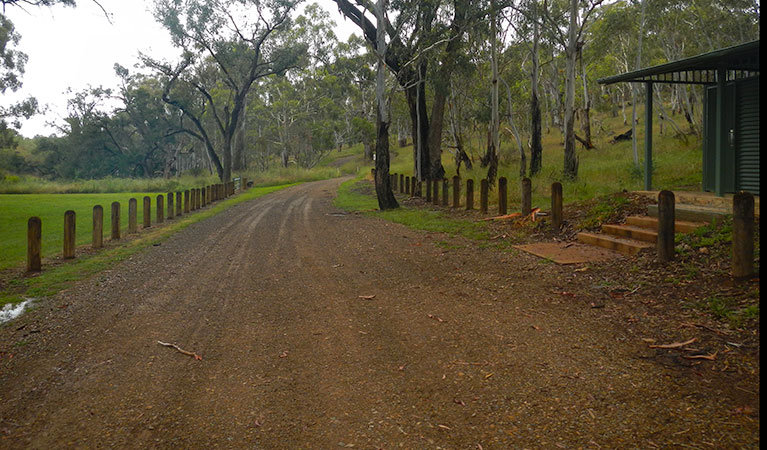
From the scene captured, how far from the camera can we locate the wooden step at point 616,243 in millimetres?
8078

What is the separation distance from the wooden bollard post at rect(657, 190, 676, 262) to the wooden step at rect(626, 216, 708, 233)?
1027 millimetres

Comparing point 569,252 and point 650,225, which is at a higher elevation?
point 650,225

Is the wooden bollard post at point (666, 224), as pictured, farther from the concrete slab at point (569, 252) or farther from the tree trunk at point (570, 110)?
the tree trunk at point (570, 110)

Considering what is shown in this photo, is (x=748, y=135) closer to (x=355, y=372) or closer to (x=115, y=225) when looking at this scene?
(x=355, y=372)

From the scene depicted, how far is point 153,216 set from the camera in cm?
2128

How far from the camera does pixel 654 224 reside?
348 inches

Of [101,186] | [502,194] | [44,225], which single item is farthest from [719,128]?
[101,186]

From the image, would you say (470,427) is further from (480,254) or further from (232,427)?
(480,254)

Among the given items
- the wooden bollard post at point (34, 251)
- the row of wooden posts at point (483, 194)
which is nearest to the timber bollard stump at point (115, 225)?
the wooden bollard post at point (34, 251)

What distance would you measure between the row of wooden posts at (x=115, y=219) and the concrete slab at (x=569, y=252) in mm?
8520

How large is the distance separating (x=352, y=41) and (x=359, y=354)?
43.9 m

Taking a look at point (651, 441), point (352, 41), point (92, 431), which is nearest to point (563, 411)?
point (651, 441)

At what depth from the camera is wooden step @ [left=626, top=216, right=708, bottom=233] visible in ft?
26.7

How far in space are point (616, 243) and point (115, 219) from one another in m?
11.6
